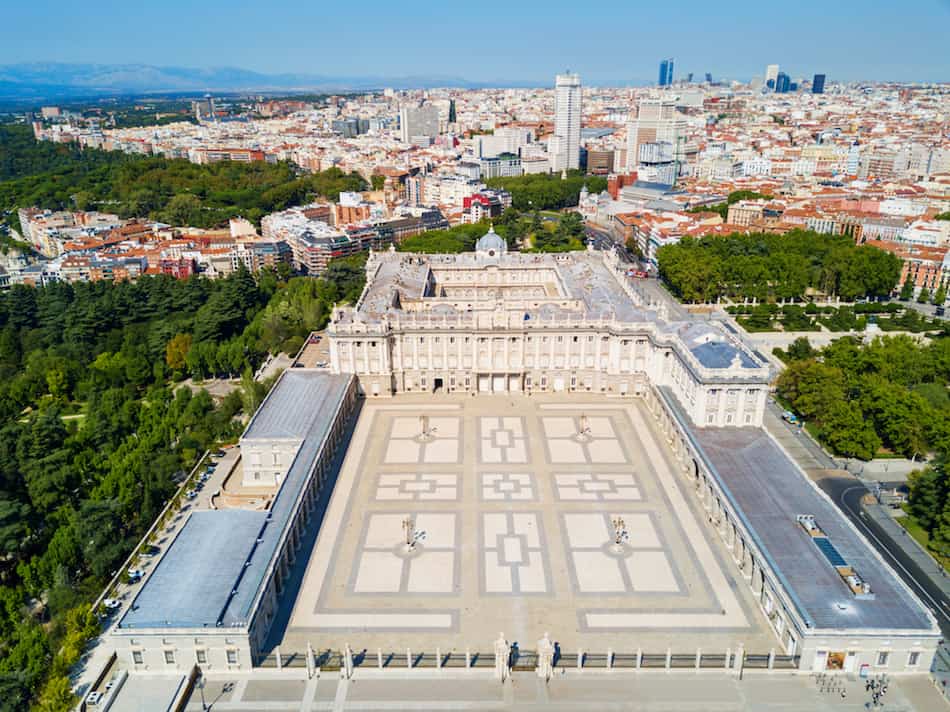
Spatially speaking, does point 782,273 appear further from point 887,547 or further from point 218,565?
point 218,565

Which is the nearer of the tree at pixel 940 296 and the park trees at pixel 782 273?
the tree at pixel 940 296

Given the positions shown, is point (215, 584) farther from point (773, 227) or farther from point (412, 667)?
point (773, 227)

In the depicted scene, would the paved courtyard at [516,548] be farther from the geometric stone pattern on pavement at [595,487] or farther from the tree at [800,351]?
the tree at [800,351]

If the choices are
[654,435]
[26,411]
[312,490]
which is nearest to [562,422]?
[654,435]

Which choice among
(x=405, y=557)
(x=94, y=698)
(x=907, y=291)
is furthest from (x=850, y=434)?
(x=907, y=291)

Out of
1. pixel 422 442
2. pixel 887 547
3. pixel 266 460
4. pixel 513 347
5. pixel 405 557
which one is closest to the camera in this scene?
pixel 405 557

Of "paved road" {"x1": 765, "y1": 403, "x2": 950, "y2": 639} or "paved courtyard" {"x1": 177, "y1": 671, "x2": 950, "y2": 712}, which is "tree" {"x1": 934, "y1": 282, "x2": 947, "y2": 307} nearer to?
"paved road" {"x1": 765, "y1": 403, "x2": 950, "y2": 639}

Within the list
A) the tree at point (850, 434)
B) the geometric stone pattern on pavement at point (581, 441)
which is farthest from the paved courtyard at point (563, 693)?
the tree at point (850, 434)

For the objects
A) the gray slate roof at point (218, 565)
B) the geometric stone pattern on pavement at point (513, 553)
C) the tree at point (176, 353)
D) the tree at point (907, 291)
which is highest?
the gray slate roof at point (218, 565)

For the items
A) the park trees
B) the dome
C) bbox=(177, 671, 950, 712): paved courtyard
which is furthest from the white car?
the park trees
